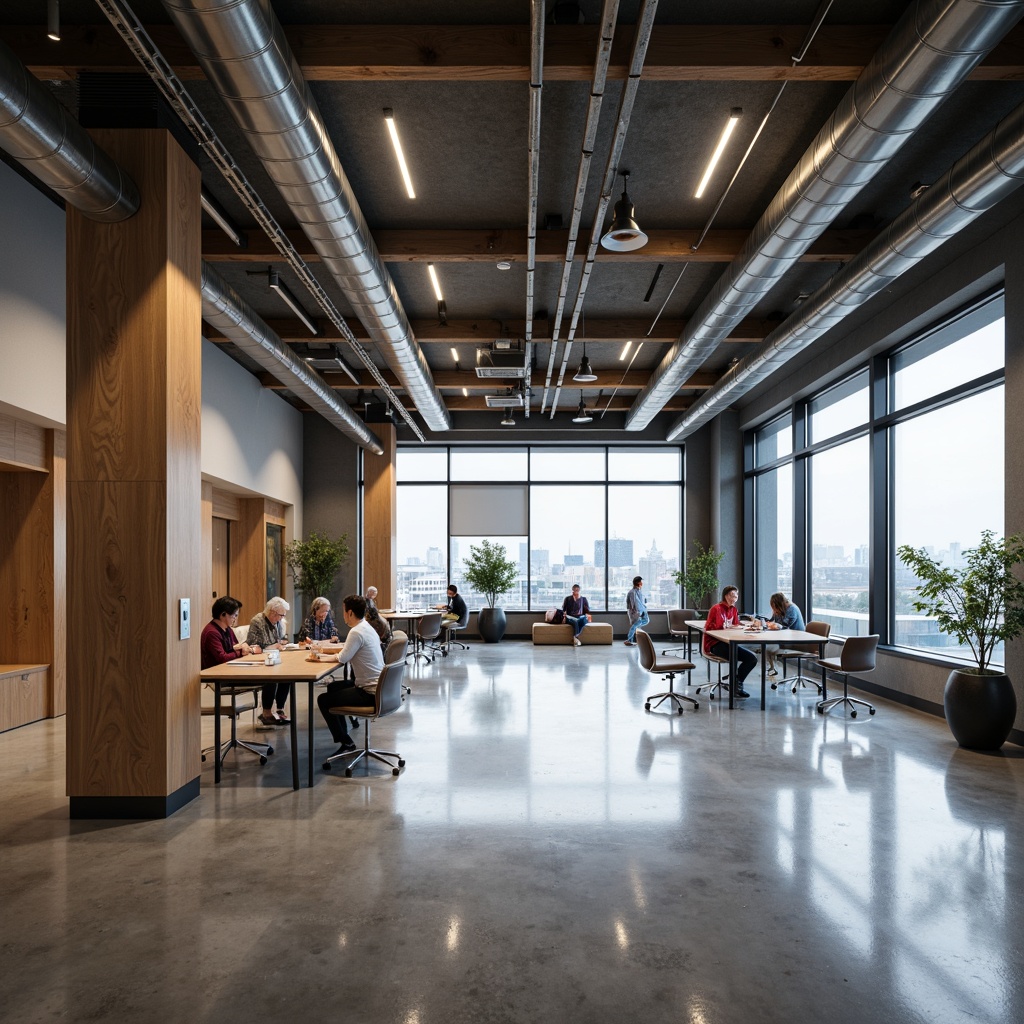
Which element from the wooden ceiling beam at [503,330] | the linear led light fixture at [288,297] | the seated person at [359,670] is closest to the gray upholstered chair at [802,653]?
the wooden ceiling beam at [503,330]

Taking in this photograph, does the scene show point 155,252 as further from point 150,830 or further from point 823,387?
point 823,387

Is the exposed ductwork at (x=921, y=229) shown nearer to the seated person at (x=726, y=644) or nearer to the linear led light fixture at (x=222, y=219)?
the seated person at (x=726, y=644)

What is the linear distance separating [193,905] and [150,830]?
1241 millimetres

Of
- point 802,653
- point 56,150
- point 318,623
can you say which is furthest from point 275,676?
point 802,653

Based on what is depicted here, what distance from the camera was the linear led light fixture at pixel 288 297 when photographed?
820 cm

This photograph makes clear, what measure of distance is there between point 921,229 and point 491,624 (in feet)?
37.3

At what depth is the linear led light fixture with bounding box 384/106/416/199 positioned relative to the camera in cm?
549

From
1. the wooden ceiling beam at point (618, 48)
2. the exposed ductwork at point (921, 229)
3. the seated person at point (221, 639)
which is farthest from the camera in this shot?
the seated person at point (221, 639)

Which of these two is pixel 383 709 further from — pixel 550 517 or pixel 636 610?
pixel 550 517

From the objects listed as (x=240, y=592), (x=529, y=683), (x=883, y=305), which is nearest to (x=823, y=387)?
(x=883, y=305)

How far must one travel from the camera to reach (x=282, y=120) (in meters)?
4.32

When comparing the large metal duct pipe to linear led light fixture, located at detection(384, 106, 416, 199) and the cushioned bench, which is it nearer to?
linear led light fixture, located at detection(384, 106, 416, 199)

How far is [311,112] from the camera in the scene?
4539 mm

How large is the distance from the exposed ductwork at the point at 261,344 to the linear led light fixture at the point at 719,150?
461 cm
